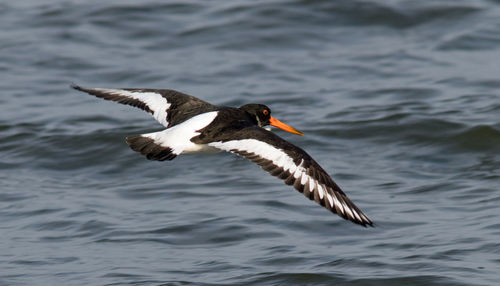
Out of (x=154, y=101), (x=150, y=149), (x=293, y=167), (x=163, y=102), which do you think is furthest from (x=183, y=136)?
A: (x=154, y=101)

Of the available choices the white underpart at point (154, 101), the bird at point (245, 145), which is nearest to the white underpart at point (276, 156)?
the bird at point (245, 145)

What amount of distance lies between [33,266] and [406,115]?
5.79 meters

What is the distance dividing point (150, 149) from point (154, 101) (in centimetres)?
171

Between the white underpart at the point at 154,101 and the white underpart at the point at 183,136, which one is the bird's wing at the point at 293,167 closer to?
the white underpart at the point at 183,136

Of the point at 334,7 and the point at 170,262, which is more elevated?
the point at 334,7

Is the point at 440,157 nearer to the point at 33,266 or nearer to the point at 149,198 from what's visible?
the point at 149,198

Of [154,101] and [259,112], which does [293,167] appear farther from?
[154,101]

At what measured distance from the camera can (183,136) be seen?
23.3 ft

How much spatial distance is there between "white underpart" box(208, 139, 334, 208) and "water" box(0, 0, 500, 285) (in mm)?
889

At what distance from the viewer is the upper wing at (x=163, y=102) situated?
810 centimetres

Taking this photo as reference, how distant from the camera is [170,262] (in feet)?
24.1

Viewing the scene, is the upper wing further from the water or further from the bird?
the water

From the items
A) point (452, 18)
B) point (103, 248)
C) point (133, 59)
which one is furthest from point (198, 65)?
point (103, 248)

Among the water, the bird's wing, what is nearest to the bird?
the bird's wing
